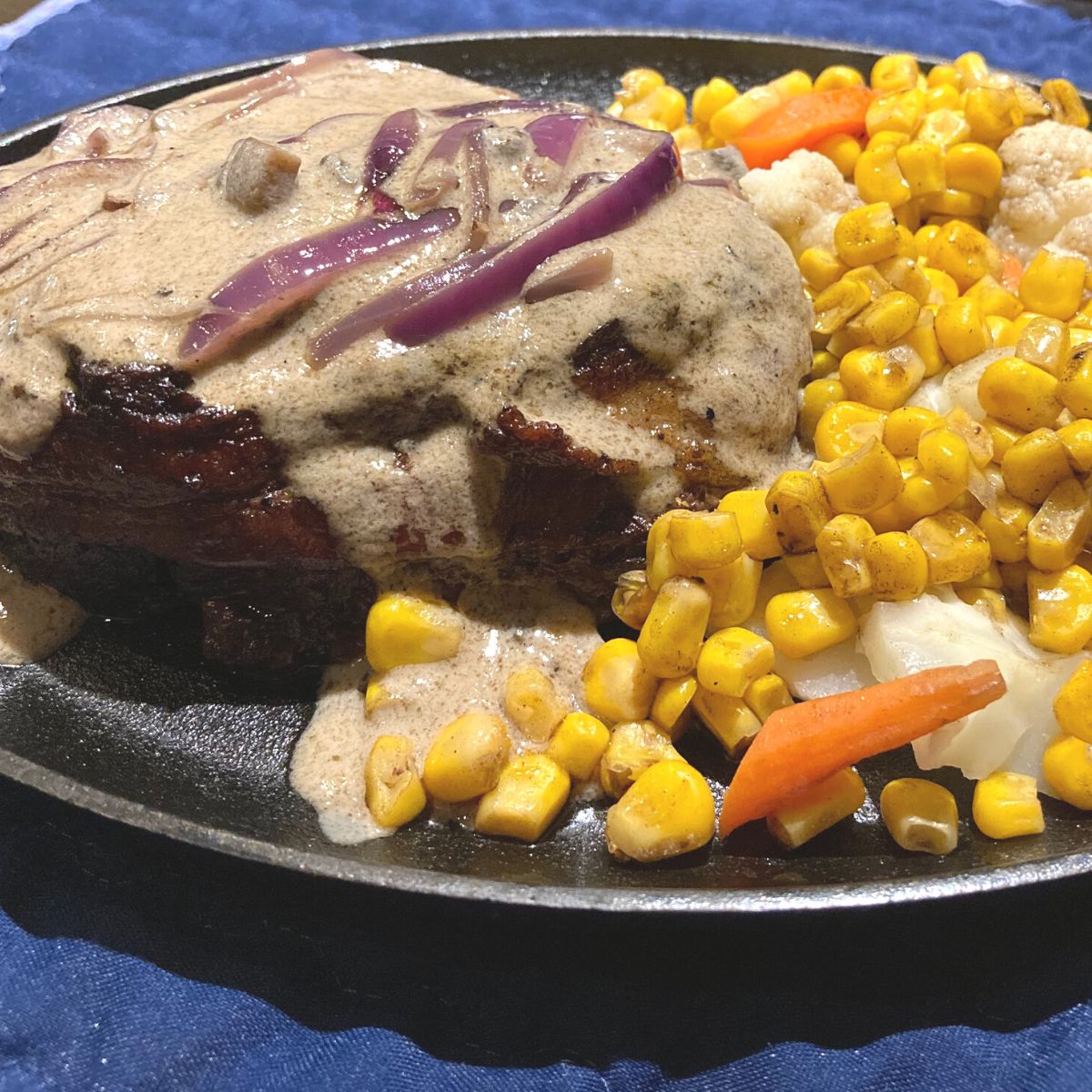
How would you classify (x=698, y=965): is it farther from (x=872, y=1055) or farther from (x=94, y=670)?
(x=94, y=670)

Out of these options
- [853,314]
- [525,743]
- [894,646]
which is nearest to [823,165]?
[853,314]

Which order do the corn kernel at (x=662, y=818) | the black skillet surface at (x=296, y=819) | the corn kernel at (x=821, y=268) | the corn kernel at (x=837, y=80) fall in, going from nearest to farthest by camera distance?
the black skillet surface at (x=296, y=819), the corn kernel at (x=662, y=818), the corn kernel at (x=821, y=268), the corn kernel at (x=837, y=80)

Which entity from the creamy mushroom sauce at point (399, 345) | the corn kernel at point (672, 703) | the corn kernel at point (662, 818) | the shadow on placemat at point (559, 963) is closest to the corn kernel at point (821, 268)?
the creamy mushroom sauce at point (399, 345)

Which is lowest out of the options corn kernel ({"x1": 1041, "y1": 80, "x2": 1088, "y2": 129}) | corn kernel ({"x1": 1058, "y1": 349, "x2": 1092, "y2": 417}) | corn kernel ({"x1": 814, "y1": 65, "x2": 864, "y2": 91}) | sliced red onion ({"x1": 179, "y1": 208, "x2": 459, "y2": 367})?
corn kernel ({"x1": 1058, "y1": 349, "x2": 1092, "y2": 417})

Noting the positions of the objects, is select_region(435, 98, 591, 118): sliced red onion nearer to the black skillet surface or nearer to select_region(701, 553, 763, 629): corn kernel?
select_region(701, 553, 763, 629): corn kernel

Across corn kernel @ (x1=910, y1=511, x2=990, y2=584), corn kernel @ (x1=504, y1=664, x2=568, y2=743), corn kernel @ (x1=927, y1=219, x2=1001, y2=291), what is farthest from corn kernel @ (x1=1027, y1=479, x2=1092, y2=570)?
corn kernel @ (x1=504, y1=664, x2=568, y2=743)

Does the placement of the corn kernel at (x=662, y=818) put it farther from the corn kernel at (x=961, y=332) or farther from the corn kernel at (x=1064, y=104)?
the corn kernel at (x=1064, y=104)

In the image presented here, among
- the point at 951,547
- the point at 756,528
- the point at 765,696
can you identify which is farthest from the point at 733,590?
the point at 951,547
